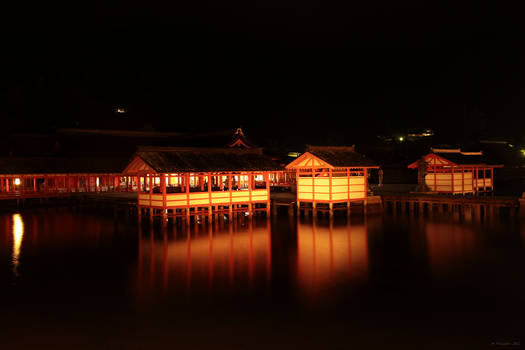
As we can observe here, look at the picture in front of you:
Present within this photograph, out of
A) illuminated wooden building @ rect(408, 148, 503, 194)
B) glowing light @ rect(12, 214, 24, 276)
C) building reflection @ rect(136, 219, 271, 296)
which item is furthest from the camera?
illuminated wooden building @ rect(408, 148, 503, 194)

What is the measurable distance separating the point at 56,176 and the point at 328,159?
22.8 meters

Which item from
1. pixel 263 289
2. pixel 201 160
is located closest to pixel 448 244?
pixel 263 289

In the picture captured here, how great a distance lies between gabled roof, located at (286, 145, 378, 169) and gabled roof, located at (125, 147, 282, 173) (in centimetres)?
156

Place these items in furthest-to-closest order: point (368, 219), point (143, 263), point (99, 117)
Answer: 1. point (99, 117)
2. point (368, 219)
3. point (143, 263)

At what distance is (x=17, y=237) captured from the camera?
1955 cm

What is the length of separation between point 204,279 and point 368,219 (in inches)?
566

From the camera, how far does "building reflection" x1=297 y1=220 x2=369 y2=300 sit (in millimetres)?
12016

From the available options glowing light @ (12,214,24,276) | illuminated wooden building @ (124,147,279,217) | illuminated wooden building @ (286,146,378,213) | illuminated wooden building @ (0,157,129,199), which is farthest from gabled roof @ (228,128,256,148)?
glowing light @ (12,214,24,276)

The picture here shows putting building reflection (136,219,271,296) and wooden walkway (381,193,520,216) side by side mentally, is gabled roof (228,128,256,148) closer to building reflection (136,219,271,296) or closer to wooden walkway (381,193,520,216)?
wooden walkway (381,193,520,216)

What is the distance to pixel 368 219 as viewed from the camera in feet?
81.0

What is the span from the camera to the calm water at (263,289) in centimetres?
838

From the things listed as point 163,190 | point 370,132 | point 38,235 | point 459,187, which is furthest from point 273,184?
point 370,132

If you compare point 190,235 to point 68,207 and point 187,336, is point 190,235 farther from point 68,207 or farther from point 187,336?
point 68,207

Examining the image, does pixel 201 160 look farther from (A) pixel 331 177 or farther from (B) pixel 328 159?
(A) pixel 331 177
